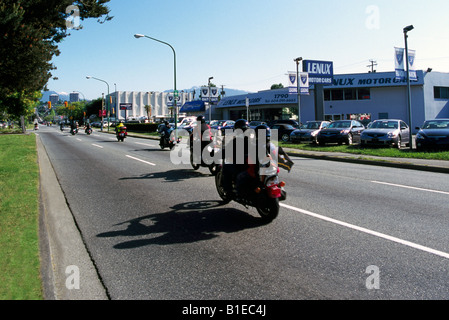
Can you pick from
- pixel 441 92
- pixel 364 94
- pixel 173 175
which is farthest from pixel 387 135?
pixel 441 92

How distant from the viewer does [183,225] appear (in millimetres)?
5949

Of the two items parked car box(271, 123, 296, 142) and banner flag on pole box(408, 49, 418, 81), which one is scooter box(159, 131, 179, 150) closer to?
parked car box(271, 123, 296, 142)

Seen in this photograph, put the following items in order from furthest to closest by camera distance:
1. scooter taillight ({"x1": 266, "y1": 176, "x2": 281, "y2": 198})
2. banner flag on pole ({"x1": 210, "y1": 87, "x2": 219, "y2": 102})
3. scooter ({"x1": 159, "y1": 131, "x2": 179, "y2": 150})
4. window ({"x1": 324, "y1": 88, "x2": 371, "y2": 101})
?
1. window ({"x1": 324, "y1": 88, "x2": 371, "y2": 101})
2. banner flag on pole ({"x1": 210, "y1": 87, "x2": 219, "y2": 102})
3. scooter ({"x1": 159, "y1": 131, "x2": 179, "y2": 150})
4. scooter taillight ({"x1": 266, "y1": 176, "x2": 281, "y2": 198})

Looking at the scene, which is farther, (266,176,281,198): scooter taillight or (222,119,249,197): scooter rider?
(222,119,249,197): scooter rider

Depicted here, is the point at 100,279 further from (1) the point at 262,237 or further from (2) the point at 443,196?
(2) the point at 443,196

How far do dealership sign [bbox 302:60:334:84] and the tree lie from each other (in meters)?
23.4

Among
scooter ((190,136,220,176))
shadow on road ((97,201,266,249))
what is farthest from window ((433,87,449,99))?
shadow on road ((97,201,266,249))

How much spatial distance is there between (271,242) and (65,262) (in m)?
2.72

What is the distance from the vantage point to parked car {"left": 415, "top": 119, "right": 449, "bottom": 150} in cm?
1709

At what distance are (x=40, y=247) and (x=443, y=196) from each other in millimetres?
8135

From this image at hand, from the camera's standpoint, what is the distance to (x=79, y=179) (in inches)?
435

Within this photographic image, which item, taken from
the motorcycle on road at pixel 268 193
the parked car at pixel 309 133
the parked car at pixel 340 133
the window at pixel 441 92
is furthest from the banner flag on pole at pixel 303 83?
the motorcycle on road at pixel 268 193

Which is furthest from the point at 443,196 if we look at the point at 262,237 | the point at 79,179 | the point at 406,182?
the point at 79,179

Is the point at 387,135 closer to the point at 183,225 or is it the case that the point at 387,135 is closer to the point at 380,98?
the point at 183,225
